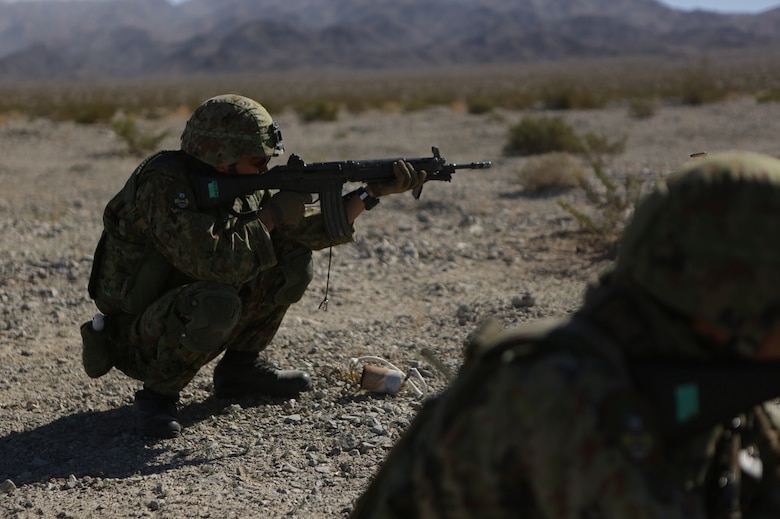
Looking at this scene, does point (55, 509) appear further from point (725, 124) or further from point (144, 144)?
point (725, 124)

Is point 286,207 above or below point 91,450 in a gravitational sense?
above

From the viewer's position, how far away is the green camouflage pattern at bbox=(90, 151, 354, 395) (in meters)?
3.39

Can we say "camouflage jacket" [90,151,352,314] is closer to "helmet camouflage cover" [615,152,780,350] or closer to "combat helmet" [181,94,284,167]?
"combat helmet" [181,94,284,167]

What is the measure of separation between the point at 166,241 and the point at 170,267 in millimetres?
233

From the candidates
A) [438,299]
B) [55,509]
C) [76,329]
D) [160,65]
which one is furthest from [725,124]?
[160,65]

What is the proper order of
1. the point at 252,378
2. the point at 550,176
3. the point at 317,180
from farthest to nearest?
the point at 550,176 < the point at 252,378 < the point at 317,180

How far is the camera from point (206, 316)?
3.38 metres

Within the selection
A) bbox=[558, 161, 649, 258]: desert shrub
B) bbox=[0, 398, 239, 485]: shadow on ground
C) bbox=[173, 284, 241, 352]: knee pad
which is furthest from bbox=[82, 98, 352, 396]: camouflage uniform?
bbox=[558, 161, 649, 258]: desert shrub

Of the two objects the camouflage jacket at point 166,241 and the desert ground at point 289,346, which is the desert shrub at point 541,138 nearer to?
the desert ground at point 289,346

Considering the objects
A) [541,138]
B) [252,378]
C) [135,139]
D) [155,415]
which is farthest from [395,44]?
[155,415]


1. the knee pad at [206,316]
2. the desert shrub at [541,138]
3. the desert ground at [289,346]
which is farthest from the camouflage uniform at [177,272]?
the desert shrub at [541,138]

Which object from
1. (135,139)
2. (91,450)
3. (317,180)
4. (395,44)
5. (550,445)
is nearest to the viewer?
(550,445)

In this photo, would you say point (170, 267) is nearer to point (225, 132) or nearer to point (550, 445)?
point (225, 132)

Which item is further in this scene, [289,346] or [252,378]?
[289,346]
